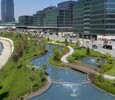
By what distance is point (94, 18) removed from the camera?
149500 mm

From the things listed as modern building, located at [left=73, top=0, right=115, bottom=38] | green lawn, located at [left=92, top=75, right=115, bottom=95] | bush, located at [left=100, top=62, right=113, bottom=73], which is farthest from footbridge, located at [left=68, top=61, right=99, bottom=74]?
modern building, located at [left=73, top=0, right=115, bottom=38]

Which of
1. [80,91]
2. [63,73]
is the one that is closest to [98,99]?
[80,91]

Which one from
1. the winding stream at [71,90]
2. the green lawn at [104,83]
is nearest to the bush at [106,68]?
the winding stream at [71,90]

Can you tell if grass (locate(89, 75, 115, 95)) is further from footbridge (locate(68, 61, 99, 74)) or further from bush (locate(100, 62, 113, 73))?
footbridge (locate(68, 61, 99, 74))

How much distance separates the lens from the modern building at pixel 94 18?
445ft

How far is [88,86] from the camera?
53.8m

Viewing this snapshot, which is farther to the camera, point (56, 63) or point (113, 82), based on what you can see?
point (56, 63)

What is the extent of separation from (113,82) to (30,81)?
1348 cm

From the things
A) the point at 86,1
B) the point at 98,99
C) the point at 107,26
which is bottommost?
the point at 98,99

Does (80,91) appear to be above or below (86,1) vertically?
below

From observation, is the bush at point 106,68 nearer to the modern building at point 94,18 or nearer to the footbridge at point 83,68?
the footbridge at point 83,68


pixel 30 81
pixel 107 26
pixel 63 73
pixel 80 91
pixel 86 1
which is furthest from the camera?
pixel 86 1

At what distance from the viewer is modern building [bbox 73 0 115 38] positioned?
13575cm

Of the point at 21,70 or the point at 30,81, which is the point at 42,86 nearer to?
the point at 30,81
